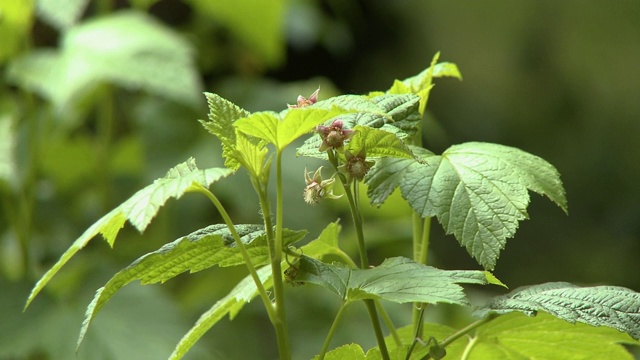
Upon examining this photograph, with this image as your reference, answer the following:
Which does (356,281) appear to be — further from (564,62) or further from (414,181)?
(564,62)

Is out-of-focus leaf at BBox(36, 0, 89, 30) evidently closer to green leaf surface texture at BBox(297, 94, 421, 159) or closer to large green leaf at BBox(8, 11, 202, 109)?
large green leaf at BBox(8, 11, 202, 109)

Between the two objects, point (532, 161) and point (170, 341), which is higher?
point (532, 161)

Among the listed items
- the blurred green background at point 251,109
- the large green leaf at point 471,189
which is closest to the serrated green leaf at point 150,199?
the large green leaf at point 471,189

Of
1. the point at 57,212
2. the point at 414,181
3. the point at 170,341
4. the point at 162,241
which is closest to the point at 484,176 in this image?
the point at 414,181

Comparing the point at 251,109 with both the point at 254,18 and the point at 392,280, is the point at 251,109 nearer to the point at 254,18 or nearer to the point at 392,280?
the point at 254,18

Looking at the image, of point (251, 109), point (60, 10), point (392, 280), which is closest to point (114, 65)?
point (60, 10)
